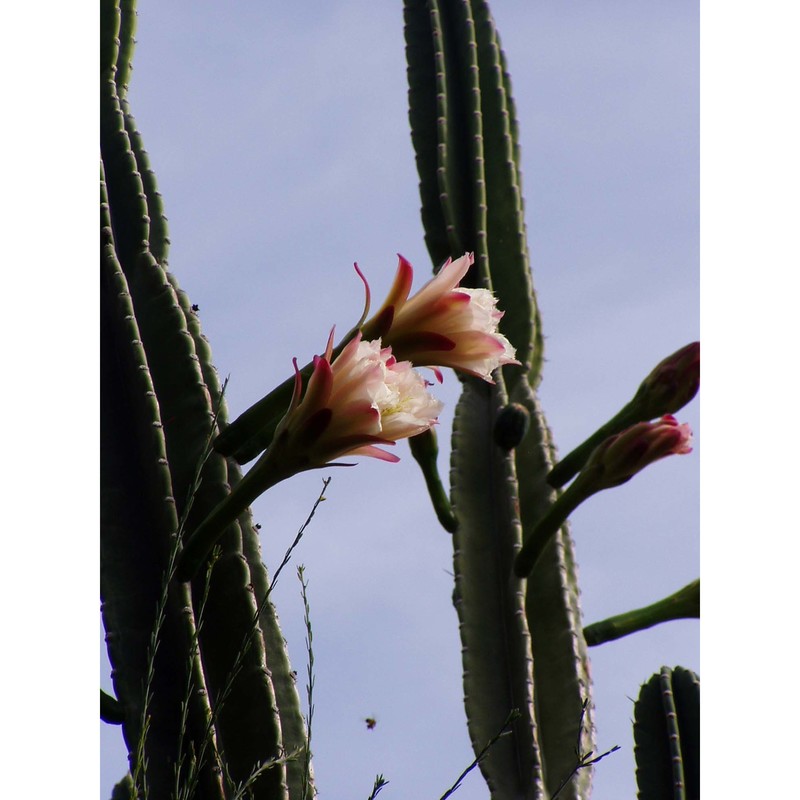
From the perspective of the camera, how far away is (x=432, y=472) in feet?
5.09

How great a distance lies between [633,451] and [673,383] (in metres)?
0.18

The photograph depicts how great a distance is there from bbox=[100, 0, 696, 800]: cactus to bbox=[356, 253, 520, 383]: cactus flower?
0.05 m

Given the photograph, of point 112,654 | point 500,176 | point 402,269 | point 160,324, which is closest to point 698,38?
point 500,176

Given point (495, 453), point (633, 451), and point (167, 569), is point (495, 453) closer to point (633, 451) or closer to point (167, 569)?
point (633, 451)

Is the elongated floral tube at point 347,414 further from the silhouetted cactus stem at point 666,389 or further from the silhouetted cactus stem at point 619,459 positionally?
the silhouetted cactus stem at point 666,389

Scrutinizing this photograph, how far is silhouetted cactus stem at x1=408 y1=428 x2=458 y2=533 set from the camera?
1535 mm

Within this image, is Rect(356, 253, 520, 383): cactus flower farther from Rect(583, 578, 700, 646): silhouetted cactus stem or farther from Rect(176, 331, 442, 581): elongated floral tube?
Rect(583, 578, 700, 646): silhouetted cactus stem

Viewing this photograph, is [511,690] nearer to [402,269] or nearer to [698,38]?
[402,269]

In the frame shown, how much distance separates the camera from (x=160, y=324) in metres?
1.33

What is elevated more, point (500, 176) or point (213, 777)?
point (500, 176)
